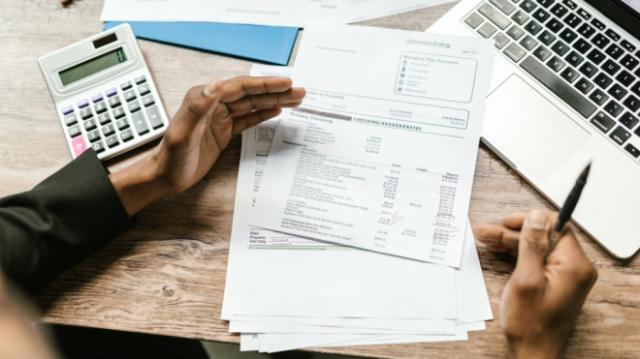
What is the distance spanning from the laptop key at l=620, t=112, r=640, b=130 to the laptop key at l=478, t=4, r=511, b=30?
19 centimetres

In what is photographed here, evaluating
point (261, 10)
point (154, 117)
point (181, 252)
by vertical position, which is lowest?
point (181, 252)

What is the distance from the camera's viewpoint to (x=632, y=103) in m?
0.65

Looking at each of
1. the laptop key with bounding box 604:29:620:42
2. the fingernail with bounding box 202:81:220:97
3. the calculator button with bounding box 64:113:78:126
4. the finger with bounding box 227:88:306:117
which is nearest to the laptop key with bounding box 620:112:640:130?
the laptop key with bounding box 604:29:620:42

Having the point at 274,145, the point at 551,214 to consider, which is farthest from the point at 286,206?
the point at 551,214

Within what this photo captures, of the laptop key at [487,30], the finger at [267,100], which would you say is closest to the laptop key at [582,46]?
the laptop key at [487,30]

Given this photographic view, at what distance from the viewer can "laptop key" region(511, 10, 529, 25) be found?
2.32ft

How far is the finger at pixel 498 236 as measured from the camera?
616 millimetres

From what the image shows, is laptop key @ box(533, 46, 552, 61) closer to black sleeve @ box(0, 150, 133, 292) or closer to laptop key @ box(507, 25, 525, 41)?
laptop key @ box(507, 25, 525, 41)

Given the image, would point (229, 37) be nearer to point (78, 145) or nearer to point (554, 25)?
point (78, 145)

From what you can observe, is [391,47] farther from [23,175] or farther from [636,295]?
[23,175]

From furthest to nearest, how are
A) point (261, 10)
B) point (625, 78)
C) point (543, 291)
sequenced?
1. point (261, 10)
2. point (625, 78)
3. point (543, 291)

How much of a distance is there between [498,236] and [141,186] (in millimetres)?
440

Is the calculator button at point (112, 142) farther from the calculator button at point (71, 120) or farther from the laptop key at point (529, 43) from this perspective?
the laptop key at point (529, 43)

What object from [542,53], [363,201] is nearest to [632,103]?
[542,53]
